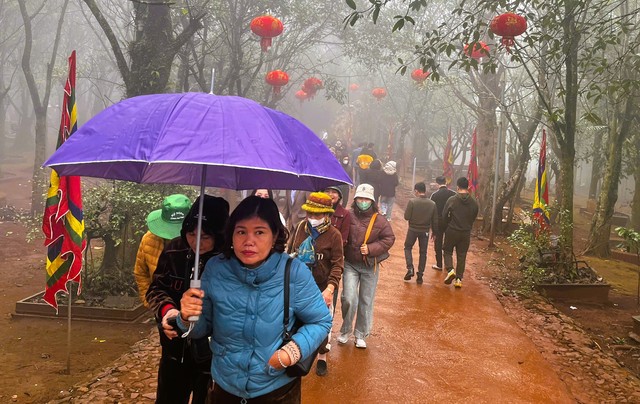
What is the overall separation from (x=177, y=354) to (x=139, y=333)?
3.46m

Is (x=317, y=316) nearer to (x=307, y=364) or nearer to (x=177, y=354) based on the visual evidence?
(x=307, y=364)

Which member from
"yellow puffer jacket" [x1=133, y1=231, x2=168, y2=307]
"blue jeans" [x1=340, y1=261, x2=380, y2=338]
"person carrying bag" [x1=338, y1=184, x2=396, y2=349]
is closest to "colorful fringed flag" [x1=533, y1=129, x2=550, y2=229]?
"person carrying bag" [x1=338, y1=184, x2=396, y2=349]

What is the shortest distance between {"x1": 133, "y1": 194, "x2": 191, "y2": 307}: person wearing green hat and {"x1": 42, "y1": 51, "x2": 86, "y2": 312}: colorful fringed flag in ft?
5.79

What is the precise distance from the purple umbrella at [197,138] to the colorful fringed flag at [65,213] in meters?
2.43

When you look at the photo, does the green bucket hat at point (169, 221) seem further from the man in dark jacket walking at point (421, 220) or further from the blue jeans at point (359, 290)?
the man in dark jacket walking at point (421, 220)

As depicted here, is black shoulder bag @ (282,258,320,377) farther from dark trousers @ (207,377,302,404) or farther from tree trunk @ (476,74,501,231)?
tree trunk @ (476,74,501,231)

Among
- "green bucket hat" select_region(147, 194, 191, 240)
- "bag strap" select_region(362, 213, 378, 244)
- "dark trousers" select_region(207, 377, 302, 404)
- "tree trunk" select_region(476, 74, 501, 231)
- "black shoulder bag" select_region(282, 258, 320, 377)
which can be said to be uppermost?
"tree trunk" select_region(476, 74, 501, 231)

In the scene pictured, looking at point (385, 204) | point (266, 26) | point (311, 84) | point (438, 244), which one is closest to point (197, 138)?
point (266, 26)

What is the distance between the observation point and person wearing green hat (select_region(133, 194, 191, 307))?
3.23 meters

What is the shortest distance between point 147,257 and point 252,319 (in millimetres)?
1324

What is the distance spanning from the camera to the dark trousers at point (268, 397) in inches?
90.0

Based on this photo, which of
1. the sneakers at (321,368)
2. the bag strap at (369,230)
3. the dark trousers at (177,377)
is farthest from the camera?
the bag strap at (369,230)

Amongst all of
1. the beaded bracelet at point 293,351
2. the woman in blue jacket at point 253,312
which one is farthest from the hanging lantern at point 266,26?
the beaded bracelet at point 293,351

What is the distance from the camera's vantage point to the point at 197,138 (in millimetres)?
1948
